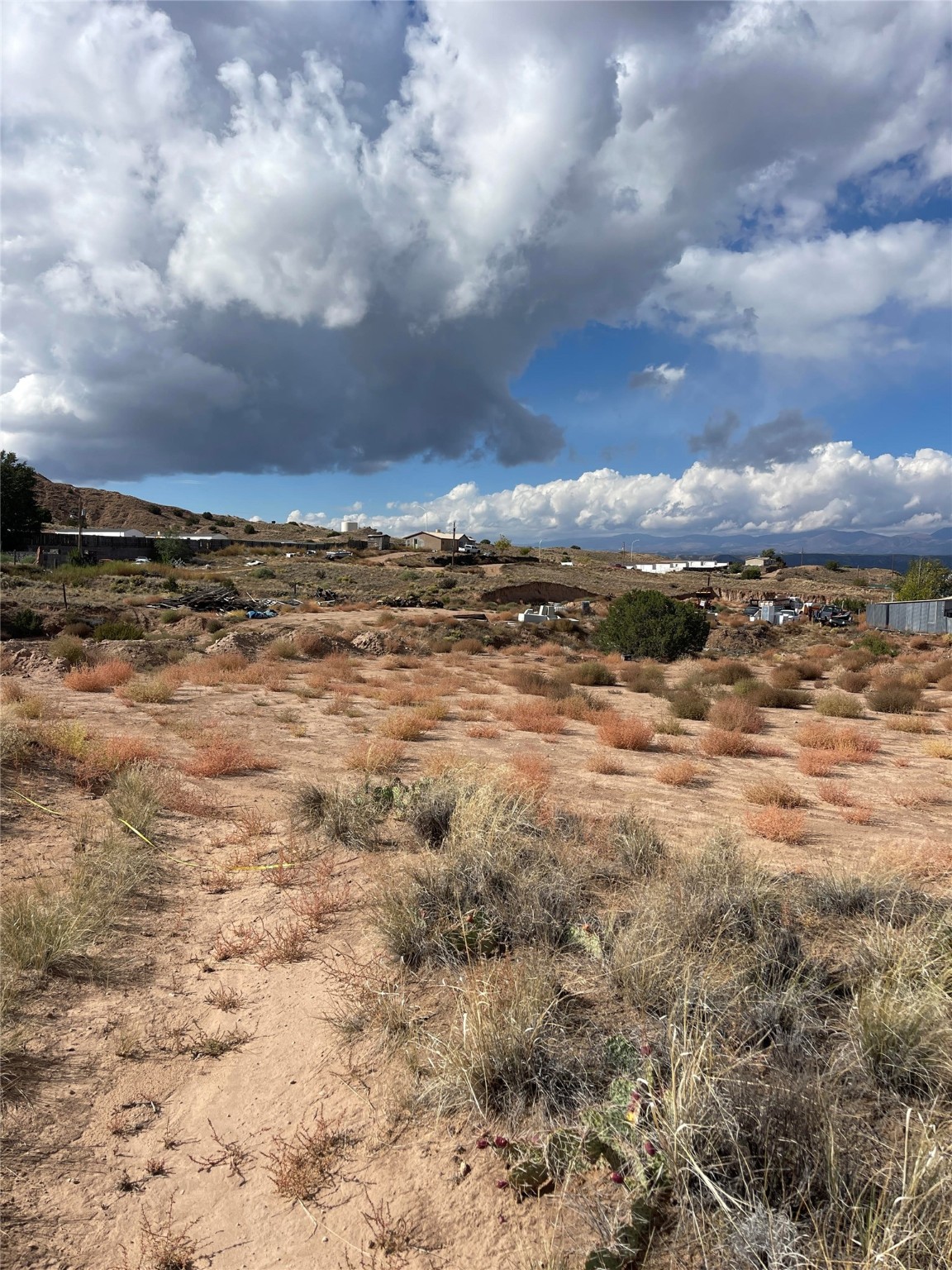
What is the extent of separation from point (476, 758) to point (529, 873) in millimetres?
6160

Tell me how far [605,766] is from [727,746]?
3029mm

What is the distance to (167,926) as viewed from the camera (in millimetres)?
5770

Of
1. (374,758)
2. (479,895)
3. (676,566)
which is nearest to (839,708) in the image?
(374,758)

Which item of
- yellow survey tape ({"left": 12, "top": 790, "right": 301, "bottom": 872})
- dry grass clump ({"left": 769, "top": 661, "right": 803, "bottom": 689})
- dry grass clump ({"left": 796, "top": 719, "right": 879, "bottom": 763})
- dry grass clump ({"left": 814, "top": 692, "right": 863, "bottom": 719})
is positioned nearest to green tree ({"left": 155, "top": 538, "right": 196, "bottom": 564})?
dry grass clump ({"left": 769, "top": 661, "right": 803, "bottom": 689})

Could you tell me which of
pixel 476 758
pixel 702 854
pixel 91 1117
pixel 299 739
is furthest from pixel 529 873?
pixel 299 739

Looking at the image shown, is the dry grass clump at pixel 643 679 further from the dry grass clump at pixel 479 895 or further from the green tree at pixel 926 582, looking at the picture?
the green tree at pixel 926 582

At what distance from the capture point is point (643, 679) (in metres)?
21.8

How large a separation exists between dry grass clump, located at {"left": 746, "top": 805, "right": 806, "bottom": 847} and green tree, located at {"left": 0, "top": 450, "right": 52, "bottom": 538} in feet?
272

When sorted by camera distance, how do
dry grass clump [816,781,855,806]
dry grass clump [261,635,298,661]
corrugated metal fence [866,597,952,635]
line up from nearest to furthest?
dry grass clump [816,781,855,806], dry grass clump [261,635,298,661], corrugated metal fence [866,597,952,635]

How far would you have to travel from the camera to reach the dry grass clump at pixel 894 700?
723 inches

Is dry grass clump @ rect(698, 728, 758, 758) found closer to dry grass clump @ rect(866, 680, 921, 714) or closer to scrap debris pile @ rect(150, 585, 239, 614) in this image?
dry grass clump @ rect(866, 680, 921, 714)

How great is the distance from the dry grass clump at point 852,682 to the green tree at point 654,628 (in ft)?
20.9

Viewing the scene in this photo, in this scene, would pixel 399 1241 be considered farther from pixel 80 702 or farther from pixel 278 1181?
pixel 80 702

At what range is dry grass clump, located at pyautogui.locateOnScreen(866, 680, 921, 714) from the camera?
1836 cm
